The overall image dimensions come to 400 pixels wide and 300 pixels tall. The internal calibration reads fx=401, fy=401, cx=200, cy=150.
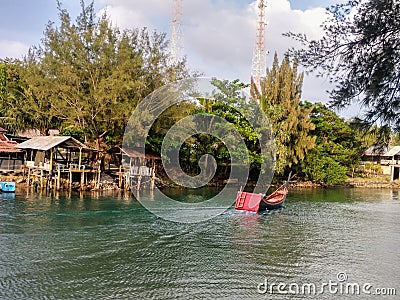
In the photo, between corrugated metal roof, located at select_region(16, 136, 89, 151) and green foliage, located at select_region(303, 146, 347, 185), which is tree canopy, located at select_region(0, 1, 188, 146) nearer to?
corrugated metal roof, located at select_region(16, 136, 89, 151)

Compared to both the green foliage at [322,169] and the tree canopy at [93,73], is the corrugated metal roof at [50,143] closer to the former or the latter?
the tree canopy at [93,73]

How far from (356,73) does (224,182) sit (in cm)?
2684

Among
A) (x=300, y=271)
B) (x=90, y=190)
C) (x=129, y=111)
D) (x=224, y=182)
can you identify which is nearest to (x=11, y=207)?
(x=90, y=190)

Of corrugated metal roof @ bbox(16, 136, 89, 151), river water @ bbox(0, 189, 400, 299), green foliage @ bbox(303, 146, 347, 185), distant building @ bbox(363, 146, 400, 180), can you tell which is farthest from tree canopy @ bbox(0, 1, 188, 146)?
distant building @ bbox(363, 146, 400, 180)

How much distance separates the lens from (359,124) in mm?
4543

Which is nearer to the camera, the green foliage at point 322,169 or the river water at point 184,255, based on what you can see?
the river water at point 184,255

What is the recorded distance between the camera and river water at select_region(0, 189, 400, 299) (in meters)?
7.91

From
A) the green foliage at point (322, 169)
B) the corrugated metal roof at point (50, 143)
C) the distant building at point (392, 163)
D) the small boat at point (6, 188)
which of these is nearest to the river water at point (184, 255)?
the small boat at point (6, 188)

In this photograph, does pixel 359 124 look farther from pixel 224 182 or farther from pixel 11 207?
pixel 224 182

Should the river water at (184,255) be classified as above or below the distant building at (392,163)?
below

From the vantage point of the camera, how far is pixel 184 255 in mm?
10281

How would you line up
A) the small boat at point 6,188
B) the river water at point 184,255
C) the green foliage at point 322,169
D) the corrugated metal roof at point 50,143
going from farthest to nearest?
the green foliage at point 322,169 < the corrugated metal roof at point 50,143 < the small boat at point 6,188 < the river water at point 184,255

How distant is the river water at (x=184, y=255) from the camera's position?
791cm

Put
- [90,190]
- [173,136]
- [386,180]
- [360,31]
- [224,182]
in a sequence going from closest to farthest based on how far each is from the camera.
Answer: [360,31], [90,190], [173,136], [224,182], [386,180]
